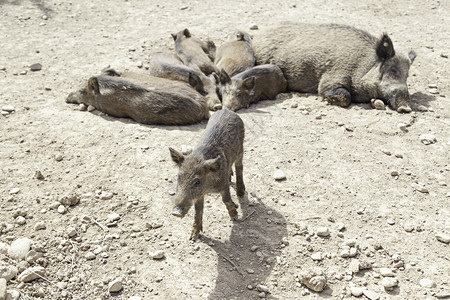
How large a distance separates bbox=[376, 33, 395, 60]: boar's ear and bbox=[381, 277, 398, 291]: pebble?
13.6ft

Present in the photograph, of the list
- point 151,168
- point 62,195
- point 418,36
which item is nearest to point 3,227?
point 62,195

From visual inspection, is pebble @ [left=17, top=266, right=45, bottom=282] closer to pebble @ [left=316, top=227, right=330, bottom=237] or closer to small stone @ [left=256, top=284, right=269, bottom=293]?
small stone @ [left=256, top=284, right=269, bottom=293]

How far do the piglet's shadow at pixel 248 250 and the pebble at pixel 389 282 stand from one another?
0.88m

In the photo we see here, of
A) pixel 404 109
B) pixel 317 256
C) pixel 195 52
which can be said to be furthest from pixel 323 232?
pixel 195 52

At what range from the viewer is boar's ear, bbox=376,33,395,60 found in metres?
6.89

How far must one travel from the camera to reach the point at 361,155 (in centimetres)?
552

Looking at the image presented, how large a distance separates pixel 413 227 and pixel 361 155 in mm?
1343

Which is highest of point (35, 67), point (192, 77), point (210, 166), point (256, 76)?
point (210, 166)

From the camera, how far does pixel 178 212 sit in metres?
3.62

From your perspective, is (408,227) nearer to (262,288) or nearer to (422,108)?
(262,288)

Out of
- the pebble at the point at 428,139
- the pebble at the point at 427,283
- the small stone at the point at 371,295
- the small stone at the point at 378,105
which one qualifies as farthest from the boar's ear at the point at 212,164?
the small stone at the point at 378,105

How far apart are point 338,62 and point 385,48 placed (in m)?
0.70

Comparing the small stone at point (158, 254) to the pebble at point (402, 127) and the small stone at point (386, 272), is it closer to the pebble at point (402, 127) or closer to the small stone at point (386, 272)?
the small stone at point (386, 272)

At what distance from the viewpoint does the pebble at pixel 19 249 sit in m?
3.94
